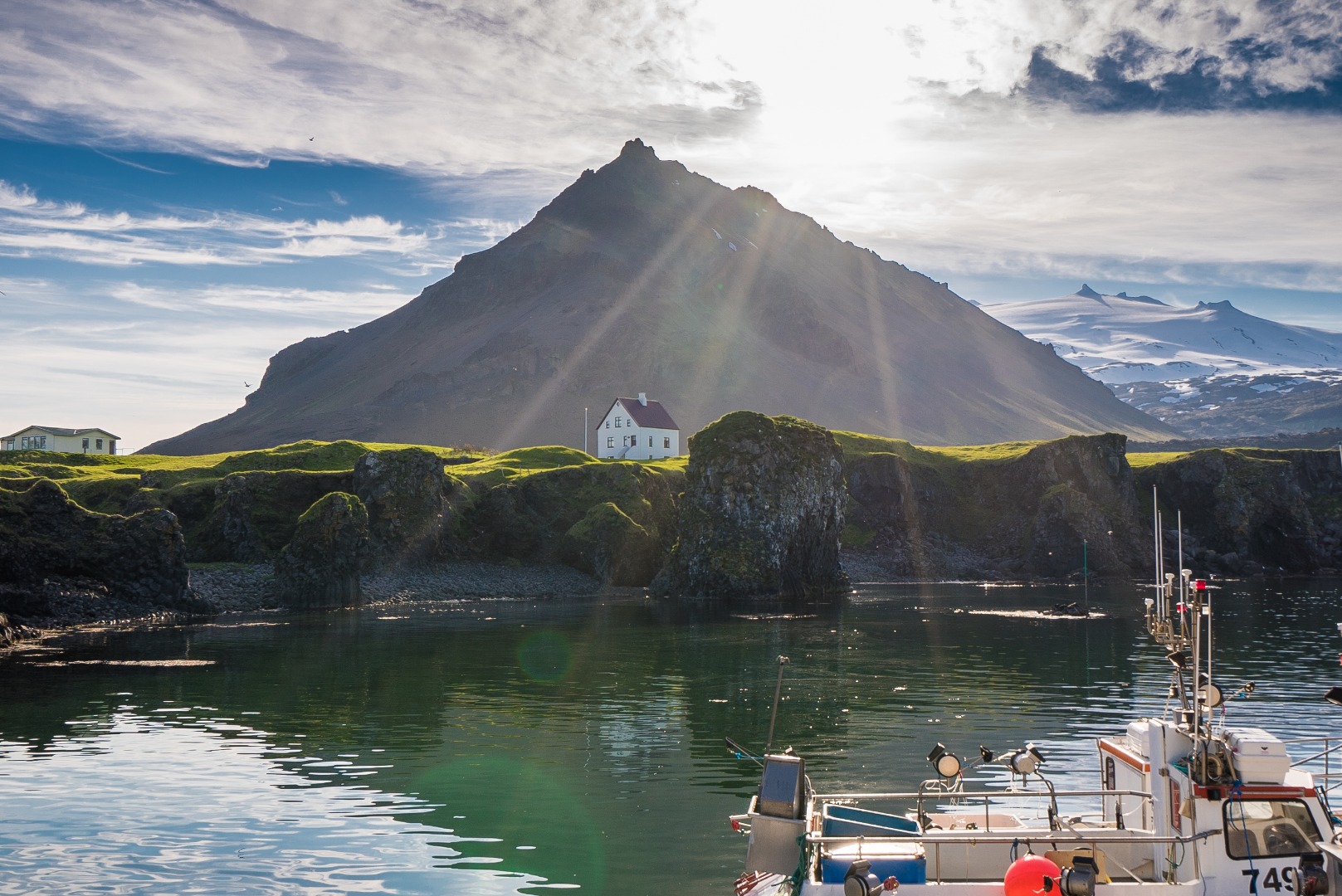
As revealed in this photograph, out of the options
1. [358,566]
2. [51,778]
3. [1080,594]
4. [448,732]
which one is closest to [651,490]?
[358,566]

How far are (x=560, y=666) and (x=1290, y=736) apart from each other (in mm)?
34507

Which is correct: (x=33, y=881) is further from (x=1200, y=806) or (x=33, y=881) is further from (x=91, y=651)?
(x=91, y=651)

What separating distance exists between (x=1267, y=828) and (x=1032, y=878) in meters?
4.98

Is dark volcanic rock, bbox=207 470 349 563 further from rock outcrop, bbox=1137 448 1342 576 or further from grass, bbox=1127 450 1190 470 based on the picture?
grass, bbox=1127 450 1190 470

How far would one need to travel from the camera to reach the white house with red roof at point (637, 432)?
17188cm

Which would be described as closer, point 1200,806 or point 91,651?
point 1200,806

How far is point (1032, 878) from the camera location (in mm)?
17891

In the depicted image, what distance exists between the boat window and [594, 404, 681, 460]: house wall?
498 feet

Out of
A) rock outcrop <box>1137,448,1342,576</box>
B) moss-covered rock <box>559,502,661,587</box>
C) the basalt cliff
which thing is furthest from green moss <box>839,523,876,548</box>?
rock outcrop <box>1137,448,1342,576</box>

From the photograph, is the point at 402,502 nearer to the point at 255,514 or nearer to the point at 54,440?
the point at 255,514

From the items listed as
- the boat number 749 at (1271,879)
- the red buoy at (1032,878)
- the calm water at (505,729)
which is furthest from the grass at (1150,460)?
the red buoy at (1032,878)

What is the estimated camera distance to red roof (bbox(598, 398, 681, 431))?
173m

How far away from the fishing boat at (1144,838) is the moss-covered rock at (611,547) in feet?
286

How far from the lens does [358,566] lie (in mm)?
94750
